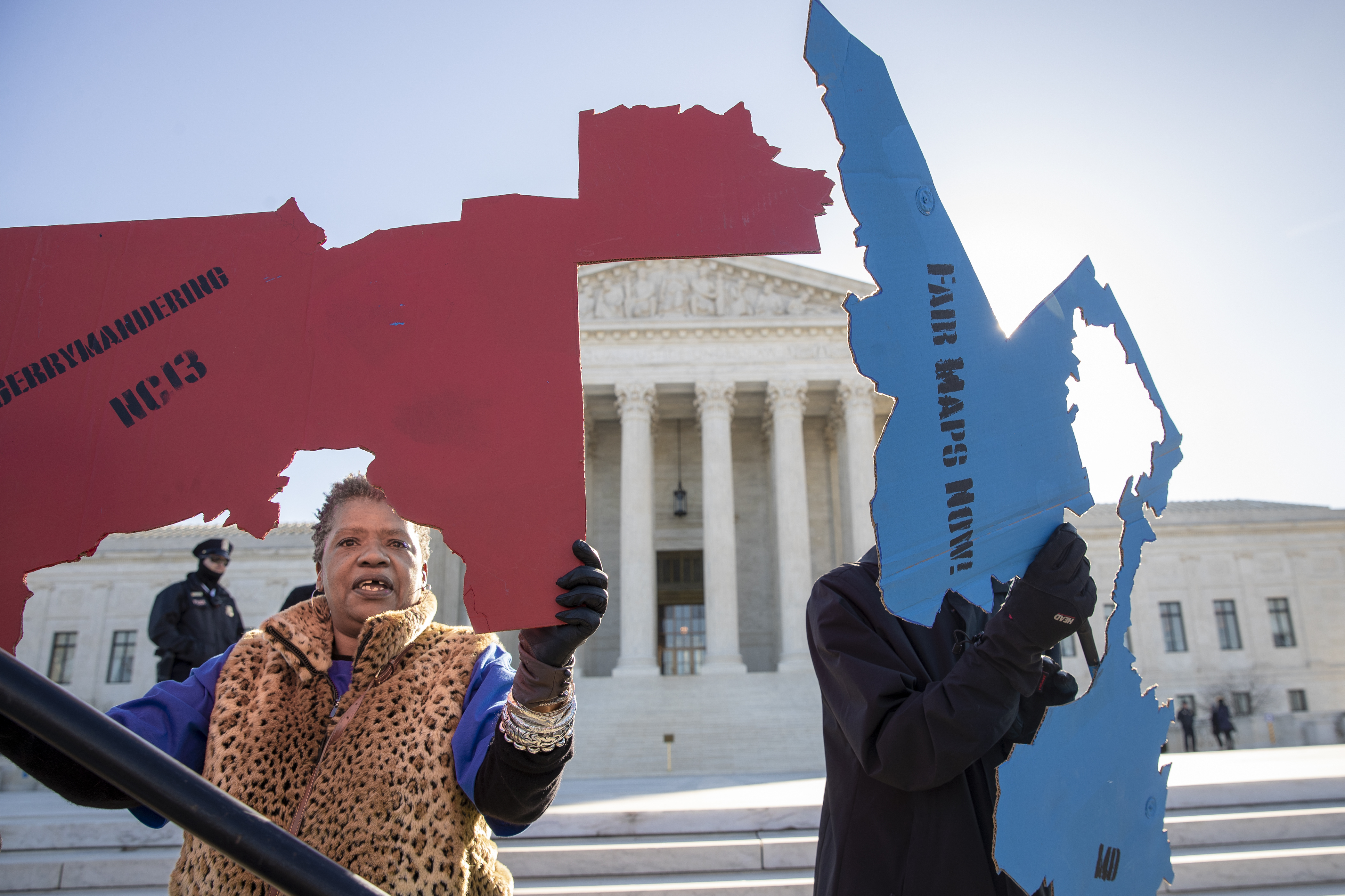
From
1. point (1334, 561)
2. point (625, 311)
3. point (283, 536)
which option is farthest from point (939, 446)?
point (1334, 561)

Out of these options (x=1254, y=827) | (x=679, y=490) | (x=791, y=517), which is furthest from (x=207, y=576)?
(x=679, y=490)

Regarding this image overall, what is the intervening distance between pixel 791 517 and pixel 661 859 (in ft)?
76.2

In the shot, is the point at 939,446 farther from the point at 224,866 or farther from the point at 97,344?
the point at 224,866

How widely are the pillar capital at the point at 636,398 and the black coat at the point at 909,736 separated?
2826 cm

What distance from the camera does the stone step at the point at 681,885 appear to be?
21.0ft

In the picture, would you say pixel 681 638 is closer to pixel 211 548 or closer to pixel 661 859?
pixel 211 548

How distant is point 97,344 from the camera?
6.69ft

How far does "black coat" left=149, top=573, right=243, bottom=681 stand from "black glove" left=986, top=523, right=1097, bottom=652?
8.33m

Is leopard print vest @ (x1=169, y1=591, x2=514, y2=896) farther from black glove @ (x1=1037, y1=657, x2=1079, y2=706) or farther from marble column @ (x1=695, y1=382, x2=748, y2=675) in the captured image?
marble column @ (x1=695, y1=382, x2=748, y2=675)

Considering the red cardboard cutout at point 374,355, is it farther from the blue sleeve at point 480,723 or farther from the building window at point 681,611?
the building window at point 681,611

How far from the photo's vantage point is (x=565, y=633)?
6.51ft

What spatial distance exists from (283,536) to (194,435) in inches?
1635

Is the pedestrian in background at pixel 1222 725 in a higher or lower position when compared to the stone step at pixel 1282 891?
lower

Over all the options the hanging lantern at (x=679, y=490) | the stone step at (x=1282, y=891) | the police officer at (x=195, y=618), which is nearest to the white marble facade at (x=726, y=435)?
the hanging lantern at (x=679, y=490)
